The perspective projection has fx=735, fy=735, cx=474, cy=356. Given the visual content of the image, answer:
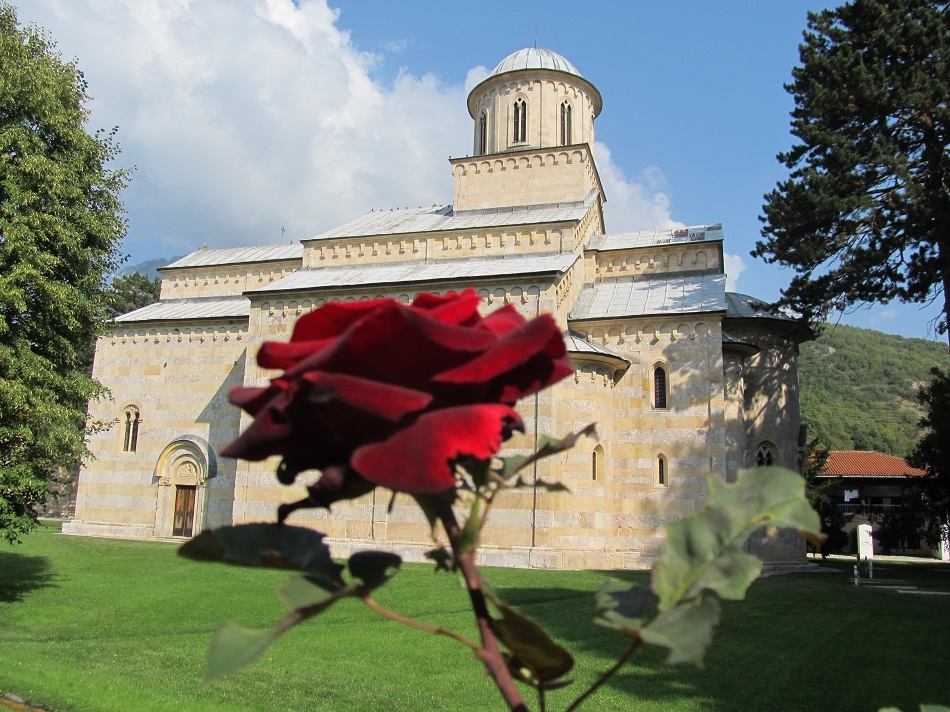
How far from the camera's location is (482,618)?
92 centimetres

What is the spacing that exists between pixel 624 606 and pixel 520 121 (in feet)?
80.3

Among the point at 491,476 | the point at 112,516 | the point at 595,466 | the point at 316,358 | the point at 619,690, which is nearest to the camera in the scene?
the point at 316,358

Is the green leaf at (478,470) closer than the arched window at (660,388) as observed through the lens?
Yes

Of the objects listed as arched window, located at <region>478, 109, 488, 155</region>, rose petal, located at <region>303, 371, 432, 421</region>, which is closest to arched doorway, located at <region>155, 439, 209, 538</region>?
arched window, located at <region>478, 109, 488, 155</region>

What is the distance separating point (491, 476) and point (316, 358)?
295 millimetres

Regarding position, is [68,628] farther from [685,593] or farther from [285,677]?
[685,593]

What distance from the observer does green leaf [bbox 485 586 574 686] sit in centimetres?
97

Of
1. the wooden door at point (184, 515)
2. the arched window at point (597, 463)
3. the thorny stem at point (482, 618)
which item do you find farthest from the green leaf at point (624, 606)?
the wooden door at point (184, 515)

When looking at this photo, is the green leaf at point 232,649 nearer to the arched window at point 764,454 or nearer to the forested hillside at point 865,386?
the arched window at point 764,454

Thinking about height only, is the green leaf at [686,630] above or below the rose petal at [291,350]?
below

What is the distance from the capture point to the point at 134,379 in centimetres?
2291

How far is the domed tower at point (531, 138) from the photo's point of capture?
22453mm

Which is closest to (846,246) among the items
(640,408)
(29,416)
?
(640,408)

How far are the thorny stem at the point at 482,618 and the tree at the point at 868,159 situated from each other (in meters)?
18.3
